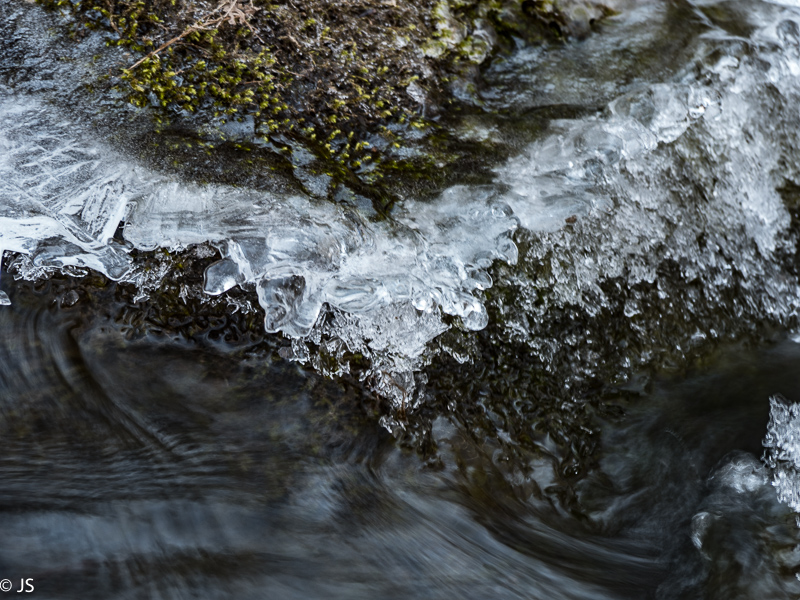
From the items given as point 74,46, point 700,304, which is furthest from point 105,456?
point 700,304

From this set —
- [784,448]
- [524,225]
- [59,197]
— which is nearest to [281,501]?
[59,197]

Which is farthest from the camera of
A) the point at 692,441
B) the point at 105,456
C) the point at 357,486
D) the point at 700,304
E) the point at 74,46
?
the point at 700,304

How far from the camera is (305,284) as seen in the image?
312 centimetres

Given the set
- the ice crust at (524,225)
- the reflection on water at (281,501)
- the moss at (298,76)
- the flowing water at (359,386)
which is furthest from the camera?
the moss at (298,76)

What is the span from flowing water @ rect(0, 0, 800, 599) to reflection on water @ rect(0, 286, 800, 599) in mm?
10

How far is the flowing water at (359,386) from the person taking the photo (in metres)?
2.94

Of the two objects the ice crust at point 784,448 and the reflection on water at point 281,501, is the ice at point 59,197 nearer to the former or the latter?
the reflection on water at point 281,501

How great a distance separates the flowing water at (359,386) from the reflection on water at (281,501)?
1cm

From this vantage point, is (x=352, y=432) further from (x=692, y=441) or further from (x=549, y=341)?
(x=692, y=441)

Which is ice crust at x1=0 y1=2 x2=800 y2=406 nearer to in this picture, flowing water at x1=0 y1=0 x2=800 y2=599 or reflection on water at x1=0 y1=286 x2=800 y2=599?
flowing water at x1=0 y1=0 x2=800 y2=599

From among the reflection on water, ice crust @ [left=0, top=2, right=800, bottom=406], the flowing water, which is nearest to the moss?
the flowing water

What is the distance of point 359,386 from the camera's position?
3.34 meters

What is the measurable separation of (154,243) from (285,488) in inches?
51.1

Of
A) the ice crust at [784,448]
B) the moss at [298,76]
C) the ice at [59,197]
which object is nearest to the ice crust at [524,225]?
the ice at [59,197]
